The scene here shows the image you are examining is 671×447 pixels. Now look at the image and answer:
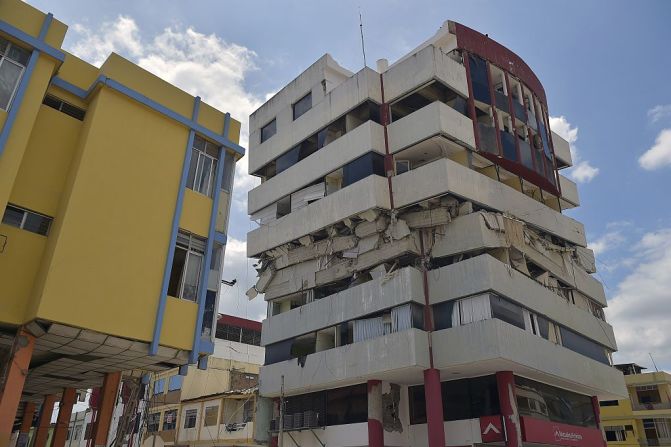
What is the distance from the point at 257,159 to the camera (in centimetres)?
3547

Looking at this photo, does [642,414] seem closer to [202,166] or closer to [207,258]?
[207,258]

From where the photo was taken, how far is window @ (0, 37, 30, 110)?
1390 centimetres

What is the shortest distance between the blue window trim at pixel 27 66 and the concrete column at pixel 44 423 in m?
13.2

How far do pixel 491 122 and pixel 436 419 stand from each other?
630 inches

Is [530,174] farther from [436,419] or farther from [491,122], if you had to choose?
[436,419]

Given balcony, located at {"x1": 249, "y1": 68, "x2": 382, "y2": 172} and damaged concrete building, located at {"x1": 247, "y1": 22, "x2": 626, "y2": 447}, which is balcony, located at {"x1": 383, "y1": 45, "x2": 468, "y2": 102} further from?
balcony, located at {"x1": 249, "y1": 68, "x2": 382, "y2": 172}

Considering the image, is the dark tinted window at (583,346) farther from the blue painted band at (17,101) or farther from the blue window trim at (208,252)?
the blue painted band at (17,101)

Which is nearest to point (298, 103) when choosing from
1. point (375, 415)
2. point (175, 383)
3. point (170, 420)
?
point (375, 415)

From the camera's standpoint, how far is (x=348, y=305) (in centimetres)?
2644

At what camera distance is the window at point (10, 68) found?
1390 cm

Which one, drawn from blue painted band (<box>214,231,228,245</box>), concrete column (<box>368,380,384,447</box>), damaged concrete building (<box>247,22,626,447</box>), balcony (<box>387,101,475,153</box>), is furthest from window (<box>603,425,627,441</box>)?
blue painted band (<box>214,231,228,245</box>)

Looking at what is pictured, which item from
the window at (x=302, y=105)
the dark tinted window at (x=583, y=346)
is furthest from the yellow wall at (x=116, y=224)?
the dark tinted window at (x=583, y=346)

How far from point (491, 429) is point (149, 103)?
18.5 metres

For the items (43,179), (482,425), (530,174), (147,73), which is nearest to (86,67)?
(147,73)
